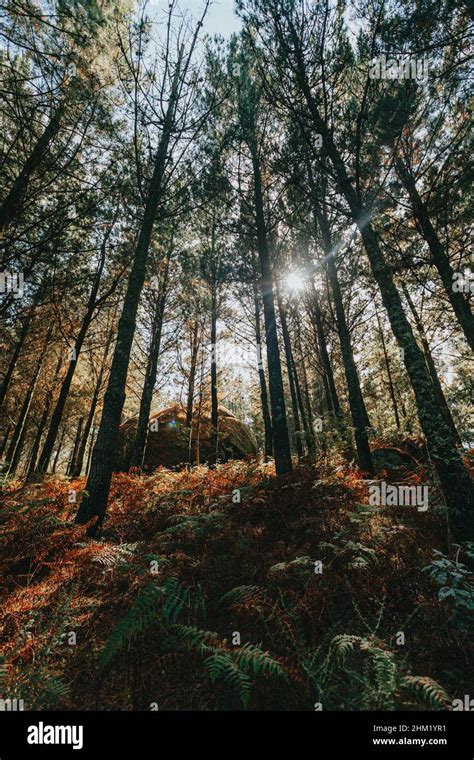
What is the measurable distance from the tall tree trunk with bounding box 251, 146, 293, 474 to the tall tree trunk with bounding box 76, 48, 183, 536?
9.99 ft

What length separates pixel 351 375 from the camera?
9.07 metres

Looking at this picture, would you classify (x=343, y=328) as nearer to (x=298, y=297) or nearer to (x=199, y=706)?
(x=298, y=297)

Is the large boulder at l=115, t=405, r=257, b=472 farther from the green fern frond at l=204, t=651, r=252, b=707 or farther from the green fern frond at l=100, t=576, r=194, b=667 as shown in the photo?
the green fern frond at l=204, t=651, r=252, b=707

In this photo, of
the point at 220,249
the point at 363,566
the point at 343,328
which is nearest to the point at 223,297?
the point at 220,249

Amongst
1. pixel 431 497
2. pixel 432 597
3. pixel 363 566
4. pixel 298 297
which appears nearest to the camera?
pixel 432 597

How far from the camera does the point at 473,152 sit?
24.5ft

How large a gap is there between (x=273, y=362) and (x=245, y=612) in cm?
604

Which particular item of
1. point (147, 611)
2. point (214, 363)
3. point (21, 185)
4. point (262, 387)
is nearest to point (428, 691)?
point (147, 611)

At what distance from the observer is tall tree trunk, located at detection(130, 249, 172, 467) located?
35.9 ft

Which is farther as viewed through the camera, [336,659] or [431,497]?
[431,497]

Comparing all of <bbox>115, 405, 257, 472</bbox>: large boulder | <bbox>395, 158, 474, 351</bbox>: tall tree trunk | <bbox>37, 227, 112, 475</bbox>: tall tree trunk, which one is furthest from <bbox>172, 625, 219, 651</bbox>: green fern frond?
<bbox>115, 405, 257, 472</bbox>: large boulder
